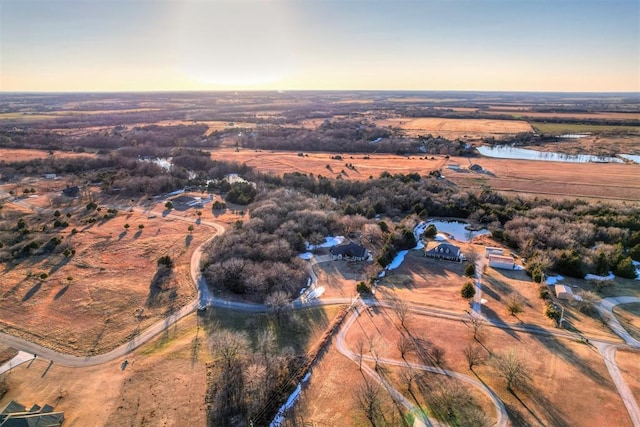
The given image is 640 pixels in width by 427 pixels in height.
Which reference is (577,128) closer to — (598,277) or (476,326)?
(598,277)

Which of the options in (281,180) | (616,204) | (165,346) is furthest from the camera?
(281,180)

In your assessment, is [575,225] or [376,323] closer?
[376,323]

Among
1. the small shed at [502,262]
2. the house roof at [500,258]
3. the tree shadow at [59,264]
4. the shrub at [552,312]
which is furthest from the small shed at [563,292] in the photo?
the tree shadow at [59,264]

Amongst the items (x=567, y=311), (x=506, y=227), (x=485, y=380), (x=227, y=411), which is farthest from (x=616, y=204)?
(x=227, y=411)

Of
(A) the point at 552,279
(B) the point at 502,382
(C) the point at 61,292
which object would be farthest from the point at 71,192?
(A) the point at 552,279

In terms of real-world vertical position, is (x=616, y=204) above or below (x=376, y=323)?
above

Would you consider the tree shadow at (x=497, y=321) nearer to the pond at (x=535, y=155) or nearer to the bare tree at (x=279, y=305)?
the bare tree at (x=279, y=305)

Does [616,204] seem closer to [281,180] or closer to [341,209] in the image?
[341,209]
